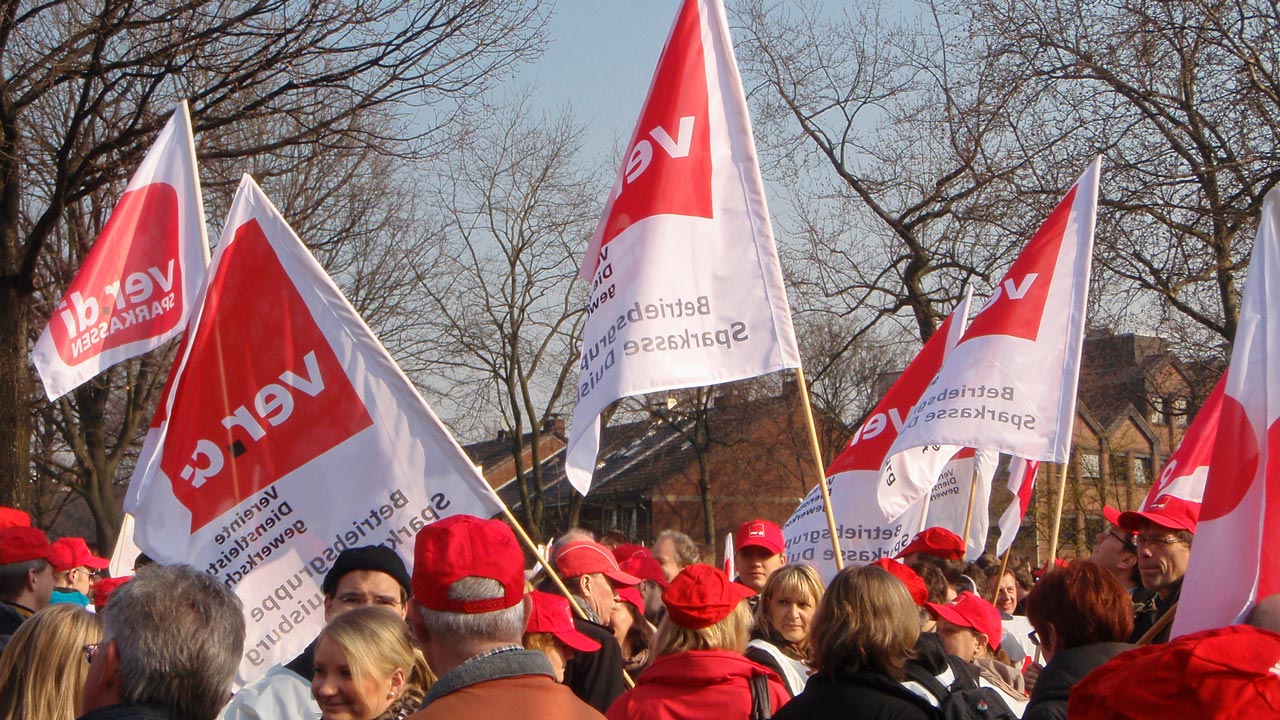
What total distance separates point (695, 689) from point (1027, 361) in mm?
3109

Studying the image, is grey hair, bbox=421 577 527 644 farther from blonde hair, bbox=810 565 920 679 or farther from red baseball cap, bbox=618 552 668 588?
red baseball cap, bbox=618 552 668 588

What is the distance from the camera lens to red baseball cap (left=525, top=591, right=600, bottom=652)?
16.1ft

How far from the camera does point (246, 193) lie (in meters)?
5.47

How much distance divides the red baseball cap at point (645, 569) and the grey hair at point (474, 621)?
4463 millimetres

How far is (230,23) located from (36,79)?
1.76 metres

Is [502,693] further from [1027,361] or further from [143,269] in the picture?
[143,269]

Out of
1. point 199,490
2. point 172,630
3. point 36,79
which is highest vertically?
point 36,79

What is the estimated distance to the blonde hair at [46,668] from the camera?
12.4 feet

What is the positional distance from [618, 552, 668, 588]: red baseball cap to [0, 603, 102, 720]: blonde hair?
397cm

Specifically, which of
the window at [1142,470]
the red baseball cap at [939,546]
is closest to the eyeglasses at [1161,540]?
the red baseball cap at [939,546]

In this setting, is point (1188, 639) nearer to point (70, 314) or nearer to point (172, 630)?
point (172, 630)

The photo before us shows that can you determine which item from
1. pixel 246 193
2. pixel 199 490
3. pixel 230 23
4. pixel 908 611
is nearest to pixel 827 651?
pixel 908 611

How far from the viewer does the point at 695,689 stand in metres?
4.55

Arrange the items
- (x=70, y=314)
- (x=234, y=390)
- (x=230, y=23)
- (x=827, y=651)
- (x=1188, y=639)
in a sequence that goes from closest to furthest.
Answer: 1. (x=1188, y=639)
2. (x=827, y=651)
3. (x=234, y=390)
4. (x=70, y=314)
5. (x=230, y=23)
